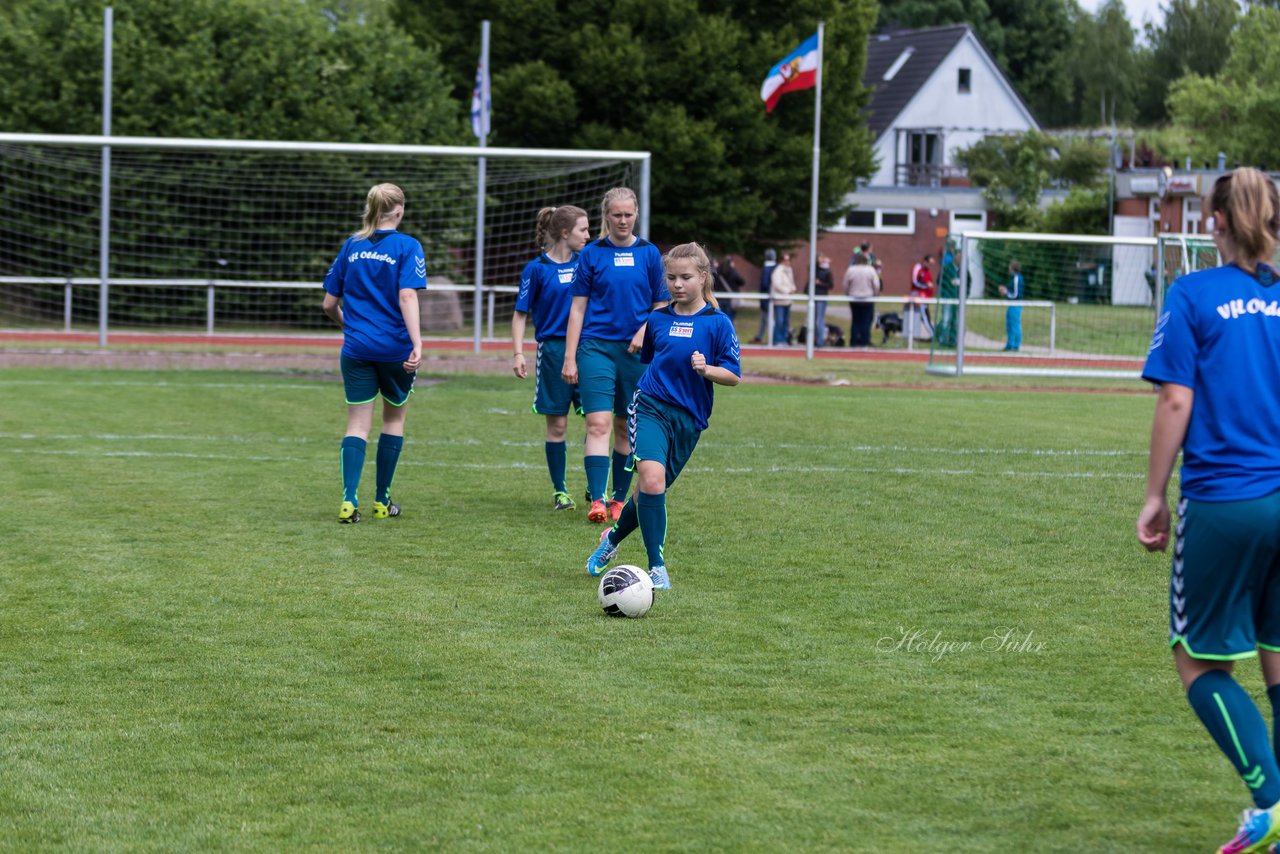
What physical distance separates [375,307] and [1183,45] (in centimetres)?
9062

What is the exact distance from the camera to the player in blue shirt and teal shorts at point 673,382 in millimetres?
7531

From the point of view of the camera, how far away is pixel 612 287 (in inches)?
374

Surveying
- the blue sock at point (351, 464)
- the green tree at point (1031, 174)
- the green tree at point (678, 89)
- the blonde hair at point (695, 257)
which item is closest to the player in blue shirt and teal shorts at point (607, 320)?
the blue sock at point (351, 464)

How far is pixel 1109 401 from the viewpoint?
1991 centimetres

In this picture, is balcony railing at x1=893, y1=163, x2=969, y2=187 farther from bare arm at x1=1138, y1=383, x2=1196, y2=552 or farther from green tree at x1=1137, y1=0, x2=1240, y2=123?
bare arm at x1=1138, y1=383, x2=1196, y2=552

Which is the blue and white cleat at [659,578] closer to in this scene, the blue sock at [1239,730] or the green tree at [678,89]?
the blue sock at [1239,730]

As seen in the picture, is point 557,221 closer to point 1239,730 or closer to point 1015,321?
point 1239,730

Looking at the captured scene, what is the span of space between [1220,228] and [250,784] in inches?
121

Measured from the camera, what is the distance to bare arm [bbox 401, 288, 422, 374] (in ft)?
31.4

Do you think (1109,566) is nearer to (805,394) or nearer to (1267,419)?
(1267,419)

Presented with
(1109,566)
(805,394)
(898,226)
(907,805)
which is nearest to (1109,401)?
(805,394)

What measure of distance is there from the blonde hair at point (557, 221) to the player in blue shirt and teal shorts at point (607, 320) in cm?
70

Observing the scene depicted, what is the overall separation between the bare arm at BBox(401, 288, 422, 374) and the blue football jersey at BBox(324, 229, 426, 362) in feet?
0.15
